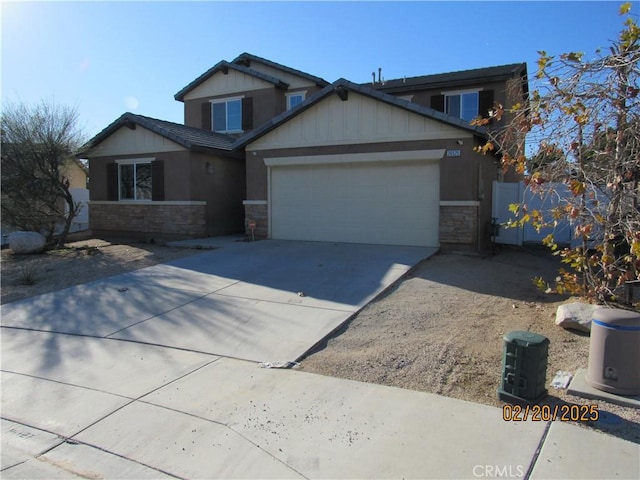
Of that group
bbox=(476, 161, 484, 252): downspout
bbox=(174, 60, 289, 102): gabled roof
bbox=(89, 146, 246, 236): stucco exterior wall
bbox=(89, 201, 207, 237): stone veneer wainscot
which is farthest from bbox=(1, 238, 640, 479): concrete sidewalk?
bbox=(174, 60, 289, 102): gabled roof

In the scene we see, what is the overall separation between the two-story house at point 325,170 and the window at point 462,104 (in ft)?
0.13

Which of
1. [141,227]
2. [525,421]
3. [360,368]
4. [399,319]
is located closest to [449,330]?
[399,319]

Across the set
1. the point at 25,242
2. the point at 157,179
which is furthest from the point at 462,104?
the point at 25,242

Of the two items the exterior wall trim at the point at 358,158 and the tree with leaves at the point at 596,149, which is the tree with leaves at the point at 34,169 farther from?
the tree with leaves at the point at 596,149

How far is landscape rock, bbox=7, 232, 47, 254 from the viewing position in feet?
45.5

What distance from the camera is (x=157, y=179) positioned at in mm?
16266

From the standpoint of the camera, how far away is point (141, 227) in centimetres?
1692

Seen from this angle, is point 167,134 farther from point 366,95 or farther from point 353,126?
point 366,95

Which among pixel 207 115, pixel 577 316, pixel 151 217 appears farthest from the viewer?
pixel 207 115

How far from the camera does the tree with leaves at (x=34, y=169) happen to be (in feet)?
47.0

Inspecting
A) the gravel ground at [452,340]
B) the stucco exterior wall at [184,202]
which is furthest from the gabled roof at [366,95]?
the gravel ground at [452,340]

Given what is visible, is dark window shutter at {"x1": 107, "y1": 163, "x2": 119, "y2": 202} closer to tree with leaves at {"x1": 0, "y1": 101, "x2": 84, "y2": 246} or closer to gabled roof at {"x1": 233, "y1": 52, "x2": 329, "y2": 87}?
tree with leaves at {"x1": 0, "y1": 101, "x2": 84, "y2": 246}

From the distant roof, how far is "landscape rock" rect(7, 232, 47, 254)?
1376 centimetres

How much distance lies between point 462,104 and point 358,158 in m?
7.44
